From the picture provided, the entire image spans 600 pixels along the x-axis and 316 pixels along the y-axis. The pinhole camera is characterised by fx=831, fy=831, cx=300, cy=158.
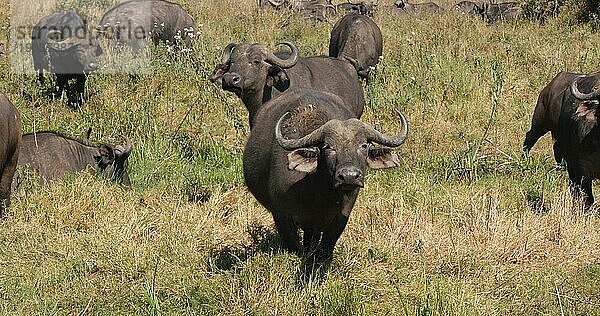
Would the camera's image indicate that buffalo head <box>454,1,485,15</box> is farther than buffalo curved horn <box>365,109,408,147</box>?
Yes

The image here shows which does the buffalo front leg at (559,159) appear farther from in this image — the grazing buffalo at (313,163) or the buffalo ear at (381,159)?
the buffalo ear at (381,159)

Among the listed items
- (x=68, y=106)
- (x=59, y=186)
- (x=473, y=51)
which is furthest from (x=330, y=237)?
(x=473, y=51)

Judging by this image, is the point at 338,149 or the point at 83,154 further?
the point at 83,154

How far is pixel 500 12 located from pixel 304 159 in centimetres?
1333

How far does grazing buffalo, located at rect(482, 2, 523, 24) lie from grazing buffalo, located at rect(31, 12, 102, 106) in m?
7.96

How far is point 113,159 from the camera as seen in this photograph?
28.4ft

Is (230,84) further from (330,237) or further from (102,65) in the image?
(102,65)

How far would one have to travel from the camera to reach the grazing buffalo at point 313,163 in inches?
182

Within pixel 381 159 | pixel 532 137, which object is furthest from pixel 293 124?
pixel 532 137

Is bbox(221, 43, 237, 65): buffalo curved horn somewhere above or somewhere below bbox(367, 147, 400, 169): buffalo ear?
below

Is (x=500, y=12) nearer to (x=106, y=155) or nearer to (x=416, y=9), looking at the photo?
(x=416, y=9)

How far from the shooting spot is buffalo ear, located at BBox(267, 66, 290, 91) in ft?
26.1

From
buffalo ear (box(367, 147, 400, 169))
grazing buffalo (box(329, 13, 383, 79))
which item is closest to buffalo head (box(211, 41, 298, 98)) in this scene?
buffalo ear (box(367, 147, 400, 169))

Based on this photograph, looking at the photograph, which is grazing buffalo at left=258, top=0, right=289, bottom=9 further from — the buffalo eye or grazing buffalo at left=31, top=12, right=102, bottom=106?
the buffalo eye
